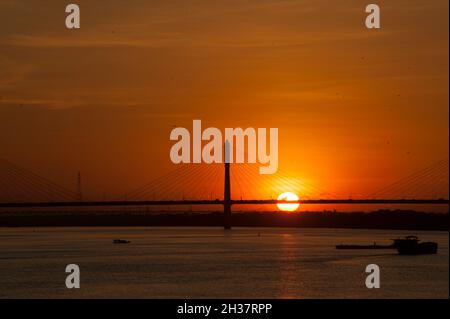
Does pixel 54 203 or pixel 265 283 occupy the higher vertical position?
pixel 54 203

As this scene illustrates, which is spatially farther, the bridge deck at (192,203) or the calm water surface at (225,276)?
the bridge deck at (192,203)

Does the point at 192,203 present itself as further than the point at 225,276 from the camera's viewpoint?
Yes

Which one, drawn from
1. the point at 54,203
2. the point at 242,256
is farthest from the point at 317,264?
the point at 54,203

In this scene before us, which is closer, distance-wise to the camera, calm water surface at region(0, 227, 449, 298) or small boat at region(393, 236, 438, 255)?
calm water surface at region(0, 227, 449, 298)

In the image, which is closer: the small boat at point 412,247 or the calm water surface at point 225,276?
the calm water surface at point 225,276

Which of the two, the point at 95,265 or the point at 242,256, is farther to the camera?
the point at 242,256

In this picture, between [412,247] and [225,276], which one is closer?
[225,276]

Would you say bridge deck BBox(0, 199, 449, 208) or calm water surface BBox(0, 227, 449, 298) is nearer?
calm water surface BBox(0, 227, 449, 298)
